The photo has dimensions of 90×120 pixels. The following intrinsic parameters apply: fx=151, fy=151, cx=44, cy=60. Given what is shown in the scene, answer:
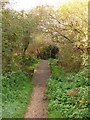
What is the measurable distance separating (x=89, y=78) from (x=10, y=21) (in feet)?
20.4

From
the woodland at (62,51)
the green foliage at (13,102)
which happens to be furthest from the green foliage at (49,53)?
the green foliage at (13,102)

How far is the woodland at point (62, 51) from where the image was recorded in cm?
696

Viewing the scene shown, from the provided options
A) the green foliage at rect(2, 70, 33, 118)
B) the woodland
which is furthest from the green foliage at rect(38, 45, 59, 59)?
the green foliage at rect(2, 70, 33, 118)

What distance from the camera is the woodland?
6.96 m

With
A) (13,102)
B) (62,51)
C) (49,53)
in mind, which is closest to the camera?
(13,102)

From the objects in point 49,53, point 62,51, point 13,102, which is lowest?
point 13,102

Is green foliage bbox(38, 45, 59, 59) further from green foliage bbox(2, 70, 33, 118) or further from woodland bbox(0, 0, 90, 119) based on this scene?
green foliage bbox(2, 70, 33, 118)

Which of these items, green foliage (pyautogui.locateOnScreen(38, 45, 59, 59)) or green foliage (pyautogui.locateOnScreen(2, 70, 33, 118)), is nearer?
green foliage (pyautogui.locateOnScreen(2, 70, 33, 118))

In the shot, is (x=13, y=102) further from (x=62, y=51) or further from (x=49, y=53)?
(x=49, y=53)

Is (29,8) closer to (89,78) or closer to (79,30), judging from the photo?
(79,30)

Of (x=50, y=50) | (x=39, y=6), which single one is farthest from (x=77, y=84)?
(x=50, y=50)

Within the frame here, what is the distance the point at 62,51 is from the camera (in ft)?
47.6

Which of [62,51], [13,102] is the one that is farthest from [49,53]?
[13,102]

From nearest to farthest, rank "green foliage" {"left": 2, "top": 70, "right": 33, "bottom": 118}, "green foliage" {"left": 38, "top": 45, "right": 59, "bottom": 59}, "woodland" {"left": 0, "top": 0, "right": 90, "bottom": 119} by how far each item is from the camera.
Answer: "green foliage" {"left": 2, "top": 70, "right": 33, "bottom": 118}, "woodland" {"left": 0, "top": 0, "right": 90, "bottom": 119}, "green foliage" {"left": 38, "top": 45, "right": 59, "bottom": 59}
